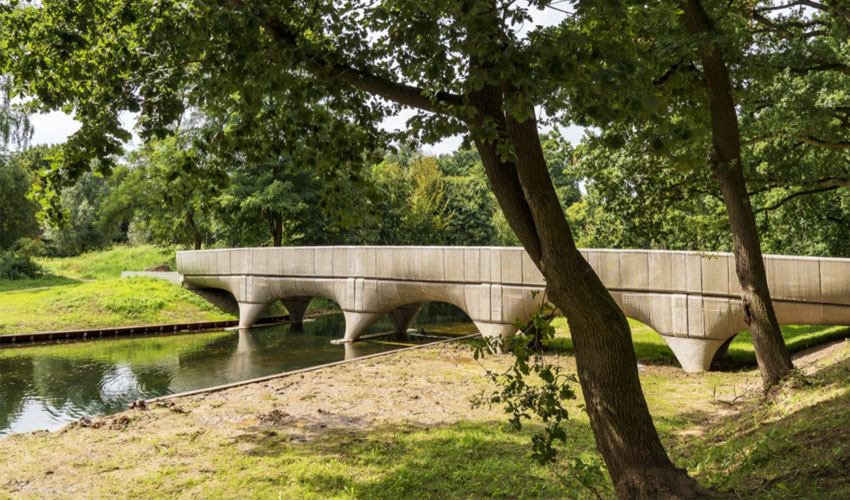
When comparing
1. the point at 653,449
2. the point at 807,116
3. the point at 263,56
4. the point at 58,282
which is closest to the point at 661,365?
the point at 807,116

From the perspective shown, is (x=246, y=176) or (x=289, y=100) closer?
(x=289, y=100)

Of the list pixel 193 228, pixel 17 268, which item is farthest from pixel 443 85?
pixel 17 268

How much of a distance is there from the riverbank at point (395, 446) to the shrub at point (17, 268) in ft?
88.8

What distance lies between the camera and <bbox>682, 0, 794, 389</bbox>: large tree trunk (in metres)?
8.59

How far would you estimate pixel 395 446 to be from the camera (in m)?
8.20

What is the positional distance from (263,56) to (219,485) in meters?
4.64

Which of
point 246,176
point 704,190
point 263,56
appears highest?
point 246,176

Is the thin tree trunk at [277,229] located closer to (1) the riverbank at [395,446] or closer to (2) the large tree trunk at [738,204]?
(1) the riverbank at [395,446]

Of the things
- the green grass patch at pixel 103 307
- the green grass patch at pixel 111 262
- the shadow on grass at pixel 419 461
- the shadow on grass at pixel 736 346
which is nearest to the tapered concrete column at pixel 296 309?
the green grass patch at pixel 103 307

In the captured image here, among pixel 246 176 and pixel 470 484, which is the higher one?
pixel 246 176

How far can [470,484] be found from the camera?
6484 mm

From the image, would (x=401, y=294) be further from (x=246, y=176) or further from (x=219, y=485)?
(x=246, y=176)

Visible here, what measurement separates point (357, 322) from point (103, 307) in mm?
12050

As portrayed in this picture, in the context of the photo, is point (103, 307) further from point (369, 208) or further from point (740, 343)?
point (740, 343)
